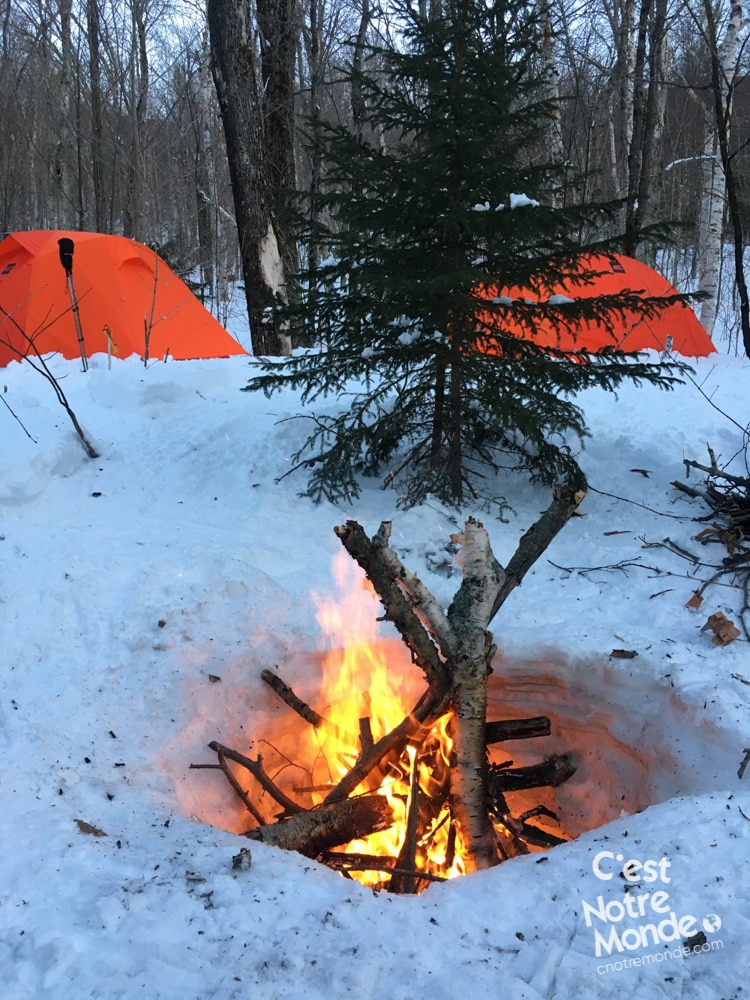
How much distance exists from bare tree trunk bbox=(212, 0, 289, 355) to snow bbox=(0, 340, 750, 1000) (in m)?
2.31

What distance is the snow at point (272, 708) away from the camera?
6.34 feet

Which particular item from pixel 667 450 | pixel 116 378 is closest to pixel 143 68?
pixel 116 378

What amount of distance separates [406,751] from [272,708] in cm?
77

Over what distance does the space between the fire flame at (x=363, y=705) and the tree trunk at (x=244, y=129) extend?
15.4ft

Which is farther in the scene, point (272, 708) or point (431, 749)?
point (272, 708)

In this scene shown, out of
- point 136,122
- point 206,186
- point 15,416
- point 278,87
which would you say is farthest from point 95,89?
point 15,416

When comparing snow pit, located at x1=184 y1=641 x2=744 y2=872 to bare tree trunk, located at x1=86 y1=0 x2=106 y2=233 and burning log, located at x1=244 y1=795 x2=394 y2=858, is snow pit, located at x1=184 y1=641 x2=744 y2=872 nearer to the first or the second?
burning log, located at x1=244 y1=795 x2=394 y2=858

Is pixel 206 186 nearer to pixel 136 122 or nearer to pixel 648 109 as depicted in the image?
pixel 136 122

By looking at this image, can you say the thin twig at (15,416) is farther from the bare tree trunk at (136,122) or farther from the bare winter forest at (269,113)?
the bare tree trunk at (136,122)

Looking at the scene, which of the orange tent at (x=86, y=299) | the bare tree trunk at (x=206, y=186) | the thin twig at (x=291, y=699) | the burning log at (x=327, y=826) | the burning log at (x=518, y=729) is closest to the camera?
the burning log at (x=327, y=826)

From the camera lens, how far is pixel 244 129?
25.5 ft

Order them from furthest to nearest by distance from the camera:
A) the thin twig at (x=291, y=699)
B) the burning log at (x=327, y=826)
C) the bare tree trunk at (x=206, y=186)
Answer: the bare tree trunk at (x=206, y=186) < the thin twig at (x=291, y=699) < the burning log at (x=327, y=826)

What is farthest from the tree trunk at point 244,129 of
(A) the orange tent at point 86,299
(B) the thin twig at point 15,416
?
(B) the thin twig at point 15,416

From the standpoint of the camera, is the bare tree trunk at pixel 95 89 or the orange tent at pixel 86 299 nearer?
the orange tent at pixel 86 299
